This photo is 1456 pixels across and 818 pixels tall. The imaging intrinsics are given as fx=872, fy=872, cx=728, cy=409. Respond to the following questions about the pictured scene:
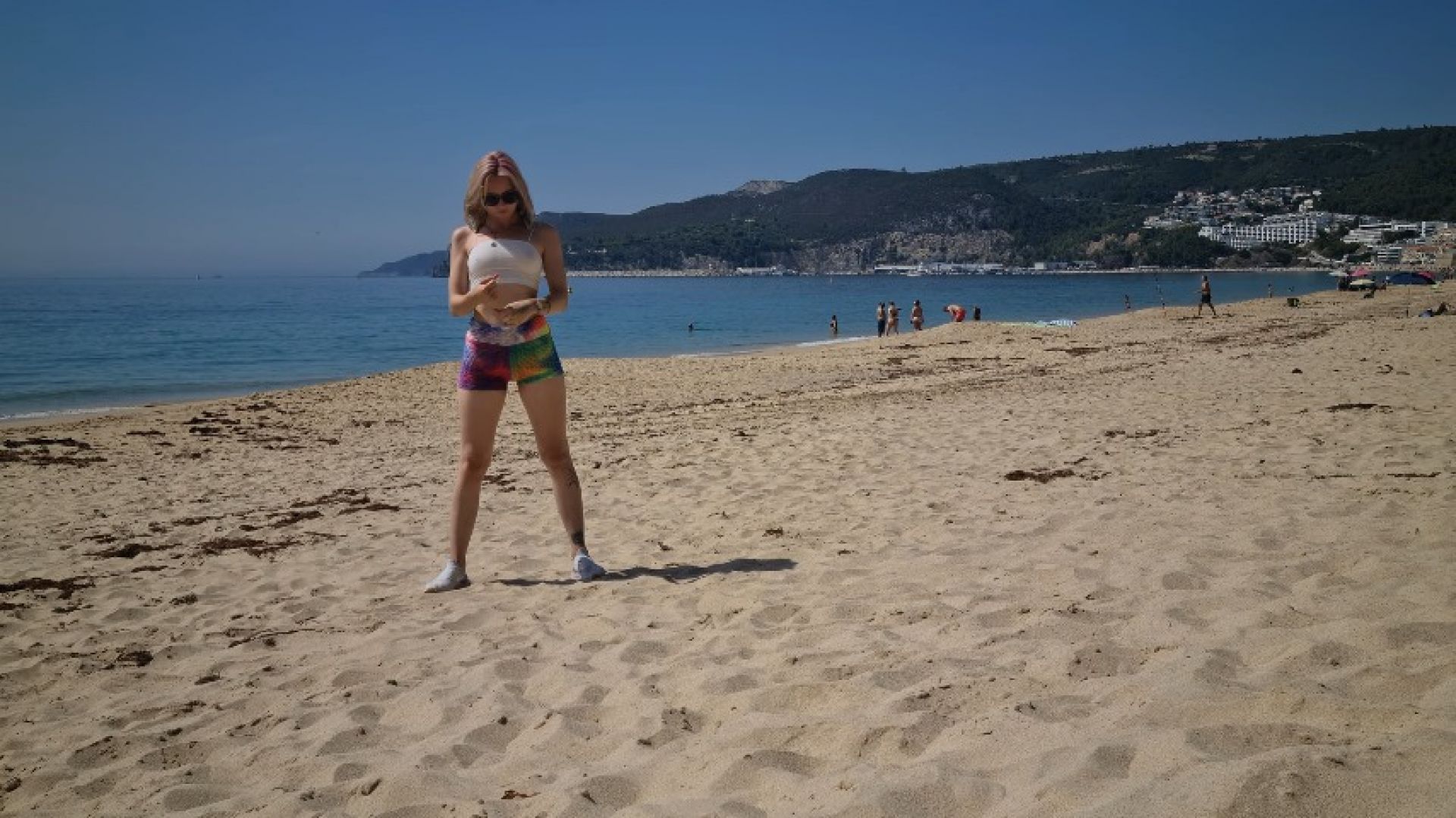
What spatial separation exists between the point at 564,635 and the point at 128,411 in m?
18.2

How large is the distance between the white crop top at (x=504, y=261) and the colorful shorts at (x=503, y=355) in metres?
0.21

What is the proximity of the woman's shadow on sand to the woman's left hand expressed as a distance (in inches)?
54.8

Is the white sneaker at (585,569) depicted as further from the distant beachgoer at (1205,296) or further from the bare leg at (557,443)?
the distant beachgoer at (1205,296)

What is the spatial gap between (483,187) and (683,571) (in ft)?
7.10

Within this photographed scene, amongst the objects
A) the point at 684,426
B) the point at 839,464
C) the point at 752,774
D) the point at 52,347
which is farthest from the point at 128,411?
the point at 52,347

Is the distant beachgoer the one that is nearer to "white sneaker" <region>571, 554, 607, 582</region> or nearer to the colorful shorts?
"white sneaker" <region>571, 554, 607, 582</region>

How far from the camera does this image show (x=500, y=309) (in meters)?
4.06

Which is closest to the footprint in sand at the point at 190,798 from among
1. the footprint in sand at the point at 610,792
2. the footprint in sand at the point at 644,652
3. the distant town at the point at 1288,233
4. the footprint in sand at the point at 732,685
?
the footprint in sand at the point at 610,792

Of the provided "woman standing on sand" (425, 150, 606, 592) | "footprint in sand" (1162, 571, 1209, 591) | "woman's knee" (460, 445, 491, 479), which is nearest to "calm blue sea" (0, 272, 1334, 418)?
"woman's knee" (460, 445, 491, 479)

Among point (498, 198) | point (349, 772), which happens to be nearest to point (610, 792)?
point (349, 772)

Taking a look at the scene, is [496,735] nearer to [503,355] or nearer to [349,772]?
[349,772]

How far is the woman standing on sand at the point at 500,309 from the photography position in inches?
162

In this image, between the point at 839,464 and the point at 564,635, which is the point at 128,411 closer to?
the point at 839,464

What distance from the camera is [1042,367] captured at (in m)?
16.2
